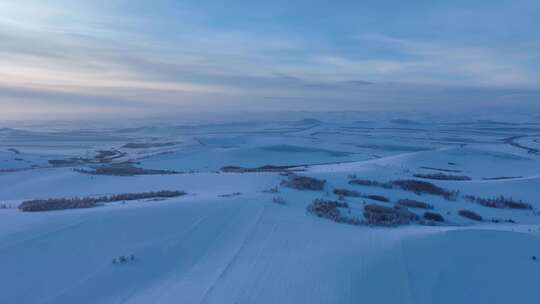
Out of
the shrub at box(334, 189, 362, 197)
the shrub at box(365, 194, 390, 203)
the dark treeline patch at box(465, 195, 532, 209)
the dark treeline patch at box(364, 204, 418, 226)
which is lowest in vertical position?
the dark treeline patch at box(465, 195, 532, 209)

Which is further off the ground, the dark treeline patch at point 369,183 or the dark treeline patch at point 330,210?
the dark treeline patch at point 330,210

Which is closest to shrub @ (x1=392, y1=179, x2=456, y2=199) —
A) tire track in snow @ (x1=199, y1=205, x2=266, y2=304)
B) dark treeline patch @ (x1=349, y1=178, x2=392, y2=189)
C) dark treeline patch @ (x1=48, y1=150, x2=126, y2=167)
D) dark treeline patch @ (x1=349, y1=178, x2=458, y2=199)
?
dark treeline patch @ (x1=349, y1=178, x2=458, y2=199)

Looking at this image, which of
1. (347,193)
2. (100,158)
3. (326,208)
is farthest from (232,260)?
(100,158)

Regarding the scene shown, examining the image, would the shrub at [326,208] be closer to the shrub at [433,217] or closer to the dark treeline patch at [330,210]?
the dark treeline patch at [330,210]

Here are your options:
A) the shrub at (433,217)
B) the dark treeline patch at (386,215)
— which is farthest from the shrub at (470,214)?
the dark treeline patch at (386,215)

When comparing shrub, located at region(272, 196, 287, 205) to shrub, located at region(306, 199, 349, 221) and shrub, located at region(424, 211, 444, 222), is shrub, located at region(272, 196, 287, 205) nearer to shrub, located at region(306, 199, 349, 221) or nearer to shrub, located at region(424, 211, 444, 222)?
shrub, located at region(306, 199, 349, 221)

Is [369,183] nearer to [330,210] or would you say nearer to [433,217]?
[433,217]

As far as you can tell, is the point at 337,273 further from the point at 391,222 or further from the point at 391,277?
the point at 391,222

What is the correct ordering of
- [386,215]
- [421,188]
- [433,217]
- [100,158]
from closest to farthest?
[386,215], [433,217], [421,188], [100,158]

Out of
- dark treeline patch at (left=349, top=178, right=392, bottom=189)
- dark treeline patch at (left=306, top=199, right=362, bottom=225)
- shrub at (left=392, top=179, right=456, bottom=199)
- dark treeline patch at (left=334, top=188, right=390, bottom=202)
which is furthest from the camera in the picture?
dark treeline patch at (left=349, top=178, right=392, bottom=189)
